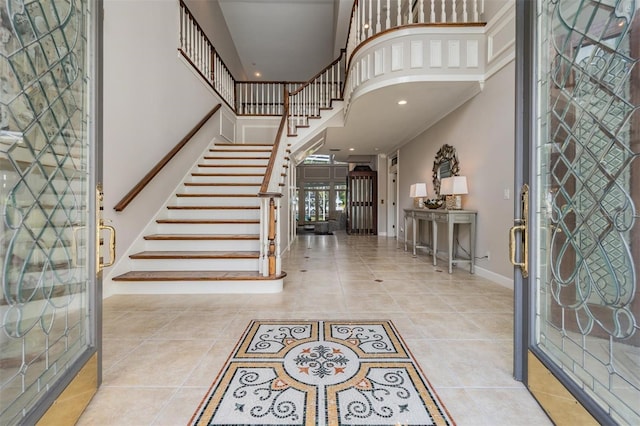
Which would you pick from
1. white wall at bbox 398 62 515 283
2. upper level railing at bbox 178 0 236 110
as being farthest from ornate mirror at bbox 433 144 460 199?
upper level railing at bbox 178 0 236 110

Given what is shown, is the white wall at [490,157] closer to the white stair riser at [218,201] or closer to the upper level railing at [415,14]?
the upper level railing at [415,14]

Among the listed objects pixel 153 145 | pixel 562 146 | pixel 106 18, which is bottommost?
pixel 562 146

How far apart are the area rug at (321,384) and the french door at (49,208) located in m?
0.56

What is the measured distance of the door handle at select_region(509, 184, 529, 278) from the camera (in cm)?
131

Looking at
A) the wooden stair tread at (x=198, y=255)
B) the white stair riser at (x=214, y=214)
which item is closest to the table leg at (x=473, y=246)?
the wooden stair tread at (x=198, y=255)

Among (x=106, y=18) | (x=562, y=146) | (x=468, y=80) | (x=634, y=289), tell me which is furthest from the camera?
(x=468, y=80)

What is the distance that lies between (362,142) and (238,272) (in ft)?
16.1

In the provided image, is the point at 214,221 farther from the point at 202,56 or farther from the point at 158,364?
the point at 202,56

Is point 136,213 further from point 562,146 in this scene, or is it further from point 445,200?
point 445,200

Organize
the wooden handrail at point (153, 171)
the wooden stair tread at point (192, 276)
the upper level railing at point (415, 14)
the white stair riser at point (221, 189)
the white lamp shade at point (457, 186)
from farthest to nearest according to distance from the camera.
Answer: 1. the white stair riser at point (221, 189)
2. the white lamp shade at point (457, 186)
3. the upper level railing at point (415, 14)
4. the wooden handrail at point (153, 171)
5. the wooden stair tread at point (192, 276)

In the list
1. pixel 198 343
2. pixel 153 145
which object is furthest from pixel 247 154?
pixel 198 343

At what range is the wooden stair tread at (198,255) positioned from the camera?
123 inches

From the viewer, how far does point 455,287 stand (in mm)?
3090

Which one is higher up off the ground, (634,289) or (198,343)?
(634,289)
